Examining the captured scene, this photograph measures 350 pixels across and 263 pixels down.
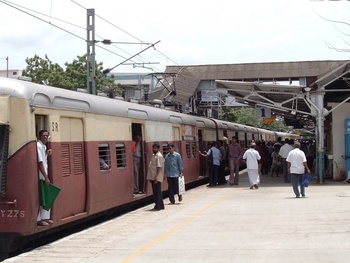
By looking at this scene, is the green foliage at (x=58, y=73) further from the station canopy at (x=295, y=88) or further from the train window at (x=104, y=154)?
the train window at (x=104, y=154)

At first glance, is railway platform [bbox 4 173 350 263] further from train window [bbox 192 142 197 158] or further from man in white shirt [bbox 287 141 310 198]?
train window [bbox 192 142 197 158]

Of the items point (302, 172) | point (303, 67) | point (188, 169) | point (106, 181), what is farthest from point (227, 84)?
point (303, 67)

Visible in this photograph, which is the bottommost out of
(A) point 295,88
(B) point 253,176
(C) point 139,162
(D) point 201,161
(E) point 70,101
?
(B) point 253,176

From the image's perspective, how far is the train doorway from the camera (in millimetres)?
15250

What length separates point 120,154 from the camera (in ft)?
44.6

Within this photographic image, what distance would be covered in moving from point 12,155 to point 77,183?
2.10 metres

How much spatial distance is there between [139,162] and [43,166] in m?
6.30

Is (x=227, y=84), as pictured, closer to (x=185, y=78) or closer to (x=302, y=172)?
(x=302, y=172)

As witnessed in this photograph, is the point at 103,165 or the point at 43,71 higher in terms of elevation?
the point at 43,71

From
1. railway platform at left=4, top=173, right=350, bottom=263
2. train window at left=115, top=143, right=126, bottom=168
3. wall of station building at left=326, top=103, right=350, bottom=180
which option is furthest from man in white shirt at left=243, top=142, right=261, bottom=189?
train window at left=115, top=143, right=126, bottom=168

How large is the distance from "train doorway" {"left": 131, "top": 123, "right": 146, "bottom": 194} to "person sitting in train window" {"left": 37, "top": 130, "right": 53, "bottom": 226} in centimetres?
566

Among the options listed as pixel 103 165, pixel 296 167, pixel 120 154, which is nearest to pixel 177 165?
pixel 120 154

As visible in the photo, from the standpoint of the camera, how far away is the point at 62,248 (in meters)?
9.59

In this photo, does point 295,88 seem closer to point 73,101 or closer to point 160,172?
point 160,172
